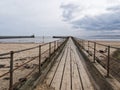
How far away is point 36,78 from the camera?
Answer: 7383 mm

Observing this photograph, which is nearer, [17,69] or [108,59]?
[108,59]

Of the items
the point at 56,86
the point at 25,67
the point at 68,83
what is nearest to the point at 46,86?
the point at 56,86

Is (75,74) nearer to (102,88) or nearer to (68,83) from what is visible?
(68,83)

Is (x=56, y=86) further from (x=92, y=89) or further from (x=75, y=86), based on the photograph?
(x=92, y=89)

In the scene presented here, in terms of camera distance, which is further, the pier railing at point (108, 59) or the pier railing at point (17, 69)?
the pier railing at point (108, 59)

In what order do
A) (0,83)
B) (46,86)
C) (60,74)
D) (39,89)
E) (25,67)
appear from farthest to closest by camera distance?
(25,67), (60,74), (0,83), (46,86), (39,89)

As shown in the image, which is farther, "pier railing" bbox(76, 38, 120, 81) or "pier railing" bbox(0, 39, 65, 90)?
"pier railing" bbox(76, 38, 120, 81)

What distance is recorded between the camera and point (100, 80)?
26.2 ft

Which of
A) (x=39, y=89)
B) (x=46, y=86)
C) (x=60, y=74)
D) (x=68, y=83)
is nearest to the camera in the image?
(x=39, y=89)

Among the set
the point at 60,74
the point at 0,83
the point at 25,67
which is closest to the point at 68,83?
the point at 60,74

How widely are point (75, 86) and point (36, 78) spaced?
1130 millimetres

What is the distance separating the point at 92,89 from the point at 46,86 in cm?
125

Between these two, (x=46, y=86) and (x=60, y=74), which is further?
(x=60, y=74)

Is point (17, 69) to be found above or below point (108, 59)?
below
